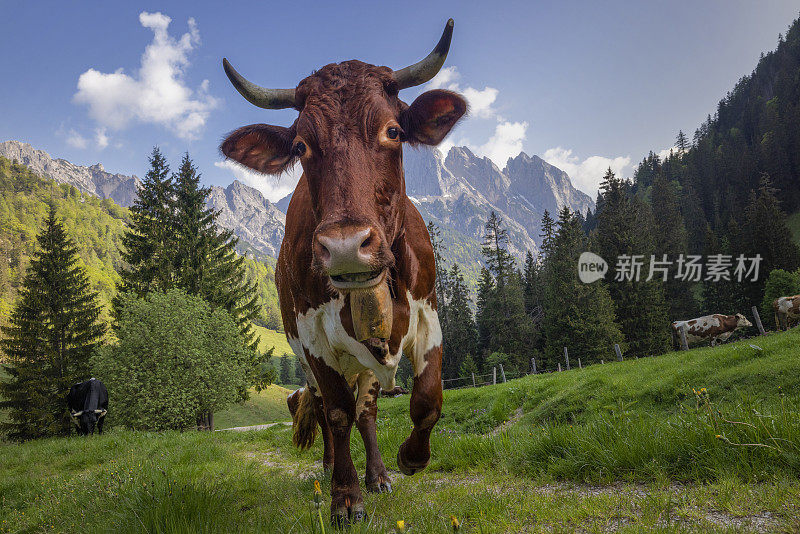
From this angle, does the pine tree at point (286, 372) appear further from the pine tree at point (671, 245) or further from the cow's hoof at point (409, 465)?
the cow's hoof at point (409, 465)

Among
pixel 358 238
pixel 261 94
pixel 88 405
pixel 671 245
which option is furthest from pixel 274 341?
pixel 358 238

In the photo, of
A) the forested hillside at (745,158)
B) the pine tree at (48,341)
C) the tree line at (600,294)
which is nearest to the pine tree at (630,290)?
the tree line at (600,294)

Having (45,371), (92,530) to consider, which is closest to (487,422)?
(92,530)

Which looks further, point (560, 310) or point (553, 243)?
point (553, 243)

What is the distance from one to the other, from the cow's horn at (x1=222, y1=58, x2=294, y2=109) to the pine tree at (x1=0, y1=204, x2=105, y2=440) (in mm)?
35127

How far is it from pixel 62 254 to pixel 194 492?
1542 inches

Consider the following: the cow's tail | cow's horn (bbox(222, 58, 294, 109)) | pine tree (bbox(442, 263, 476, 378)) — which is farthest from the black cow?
pine tree (bbox(442, 263, 476, 378))

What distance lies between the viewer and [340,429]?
366 cm

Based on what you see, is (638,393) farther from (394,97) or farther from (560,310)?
(560,310)

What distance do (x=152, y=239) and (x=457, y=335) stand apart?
40.8 m

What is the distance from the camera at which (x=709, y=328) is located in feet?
74.2

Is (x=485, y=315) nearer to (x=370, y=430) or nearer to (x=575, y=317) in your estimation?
(x=575, y=317)

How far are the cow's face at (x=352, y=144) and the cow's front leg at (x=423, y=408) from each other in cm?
128

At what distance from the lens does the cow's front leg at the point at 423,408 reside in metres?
3.50
